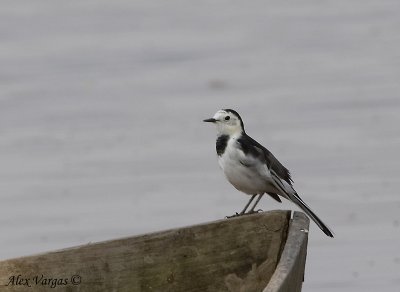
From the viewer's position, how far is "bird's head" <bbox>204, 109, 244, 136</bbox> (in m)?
9.82

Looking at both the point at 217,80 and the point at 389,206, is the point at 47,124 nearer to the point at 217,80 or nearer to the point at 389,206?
the point at 217,80

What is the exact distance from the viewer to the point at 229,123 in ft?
32.3

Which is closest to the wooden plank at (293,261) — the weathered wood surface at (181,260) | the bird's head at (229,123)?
the weathered wood surface at (181,260)

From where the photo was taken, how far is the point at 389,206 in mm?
13617

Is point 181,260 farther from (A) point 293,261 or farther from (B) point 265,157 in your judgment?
(B) point 265,157

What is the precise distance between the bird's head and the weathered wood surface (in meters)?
1.29

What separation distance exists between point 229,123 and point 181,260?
60.0 inches

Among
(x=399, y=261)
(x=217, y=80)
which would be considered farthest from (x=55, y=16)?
(x=399, y=261)

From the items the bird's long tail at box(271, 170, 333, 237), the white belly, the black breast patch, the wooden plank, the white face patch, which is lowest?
the wooden plank
